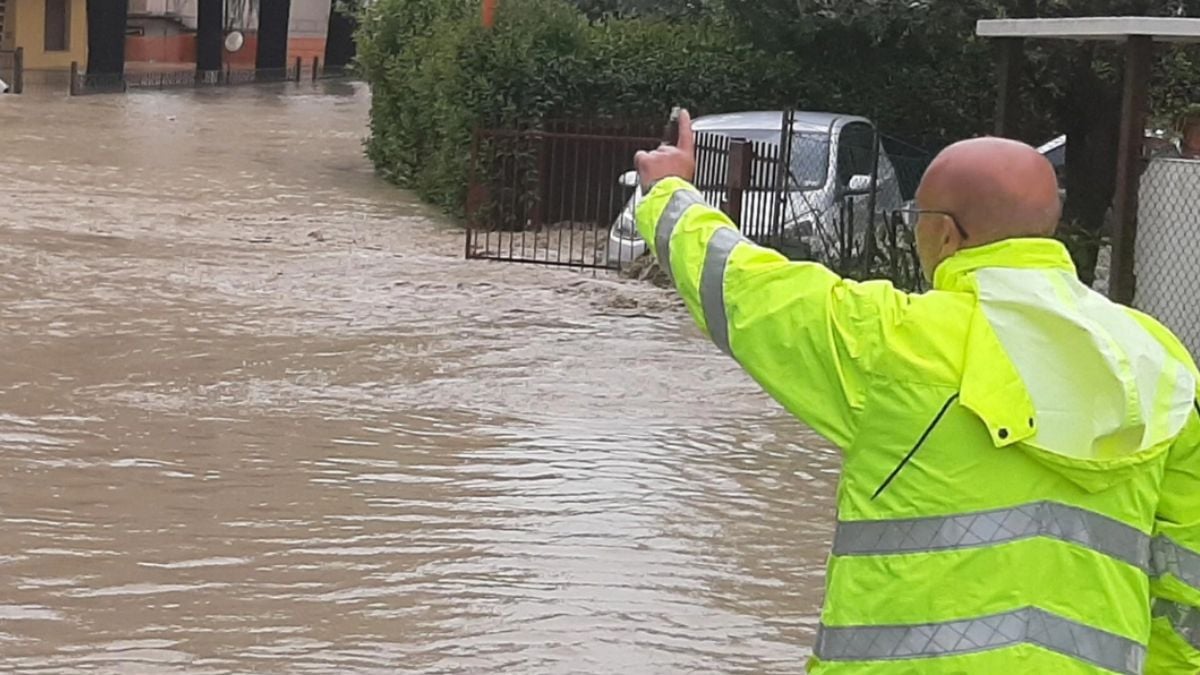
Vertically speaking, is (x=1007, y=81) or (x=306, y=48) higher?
(x=306, y=48)

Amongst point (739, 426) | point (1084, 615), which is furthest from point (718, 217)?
point (739, 426)

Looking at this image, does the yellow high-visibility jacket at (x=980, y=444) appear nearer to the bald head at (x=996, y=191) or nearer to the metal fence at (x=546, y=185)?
the bald head at (x=996, y=191)

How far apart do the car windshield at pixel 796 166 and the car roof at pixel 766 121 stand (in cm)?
17

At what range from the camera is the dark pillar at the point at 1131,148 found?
32.8 ft

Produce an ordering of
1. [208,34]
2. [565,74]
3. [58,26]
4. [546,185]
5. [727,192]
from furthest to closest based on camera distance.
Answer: [208,34] → [58,26] → [565,74] → [546,185] → [727,192]

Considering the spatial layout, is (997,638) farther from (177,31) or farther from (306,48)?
(306,48)

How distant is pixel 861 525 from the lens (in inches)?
112

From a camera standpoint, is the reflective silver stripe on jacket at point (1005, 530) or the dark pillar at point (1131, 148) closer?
the reflective silver stripe on jacket at point (1005, 530)

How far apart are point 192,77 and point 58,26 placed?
3530mm

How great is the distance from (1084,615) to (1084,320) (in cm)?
44

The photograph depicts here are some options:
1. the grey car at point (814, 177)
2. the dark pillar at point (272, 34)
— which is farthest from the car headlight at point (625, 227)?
the dark pillar at point (272, 34)

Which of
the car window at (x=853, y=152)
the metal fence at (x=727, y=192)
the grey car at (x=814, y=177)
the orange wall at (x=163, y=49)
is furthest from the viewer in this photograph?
the orange wall at (x=163, y=49)

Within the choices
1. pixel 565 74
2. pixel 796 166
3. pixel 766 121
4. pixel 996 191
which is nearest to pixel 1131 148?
pixel 796 166

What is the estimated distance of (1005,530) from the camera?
278cm
